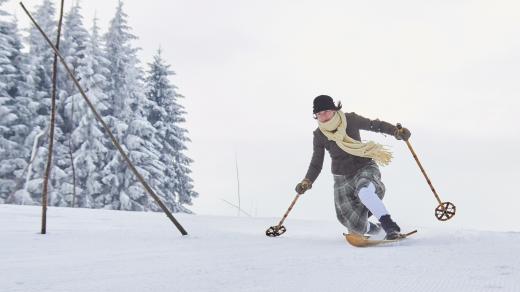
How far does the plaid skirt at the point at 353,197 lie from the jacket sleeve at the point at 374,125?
347 millimetres

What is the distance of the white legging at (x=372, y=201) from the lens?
4.88 metres

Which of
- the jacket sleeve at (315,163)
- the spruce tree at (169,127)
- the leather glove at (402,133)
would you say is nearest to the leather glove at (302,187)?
the jacket sleeve at (315,163)

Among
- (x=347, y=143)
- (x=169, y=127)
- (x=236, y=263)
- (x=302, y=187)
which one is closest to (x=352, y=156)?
(x=347, y=143)

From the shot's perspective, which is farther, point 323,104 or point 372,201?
point 323,104

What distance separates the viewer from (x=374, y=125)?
5.40 meters

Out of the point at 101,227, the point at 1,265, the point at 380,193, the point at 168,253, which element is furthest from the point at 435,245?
the point at 101,227

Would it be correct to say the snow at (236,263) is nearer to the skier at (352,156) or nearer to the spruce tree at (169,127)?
the skier at (352,156)

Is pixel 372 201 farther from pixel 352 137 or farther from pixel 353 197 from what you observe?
pixel 352 137

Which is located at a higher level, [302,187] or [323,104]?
[323,104]

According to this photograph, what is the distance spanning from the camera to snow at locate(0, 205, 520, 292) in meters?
2.52

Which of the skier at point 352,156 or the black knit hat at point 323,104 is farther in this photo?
the black knit hat at point 323,104

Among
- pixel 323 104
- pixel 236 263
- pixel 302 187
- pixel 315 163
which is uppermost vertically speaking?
pixel 323 104

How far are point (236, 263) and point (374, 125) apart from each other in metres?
2.65

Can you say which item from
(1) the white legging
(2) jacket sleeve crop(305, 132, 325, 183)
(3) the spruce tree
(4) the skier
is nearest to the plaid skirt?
(4) the skier
